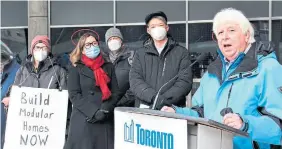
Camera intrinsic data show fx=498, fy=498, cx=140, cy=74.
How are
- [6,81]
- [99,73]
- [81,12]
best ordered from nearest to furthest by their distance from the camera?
[99,73] < [6,81] < [81,12]

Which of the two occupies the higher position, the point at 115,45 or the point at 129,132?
the point at 115,45

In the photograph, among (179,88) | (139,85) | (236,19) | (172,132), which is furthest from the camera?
(139,85)

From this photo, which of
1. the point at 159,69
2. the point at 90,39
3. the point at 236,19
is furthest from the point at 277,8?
the point at 236,19

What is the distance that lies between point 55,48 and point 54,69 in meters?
4.33

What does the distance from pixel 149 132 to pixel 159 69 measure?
8.87 feet

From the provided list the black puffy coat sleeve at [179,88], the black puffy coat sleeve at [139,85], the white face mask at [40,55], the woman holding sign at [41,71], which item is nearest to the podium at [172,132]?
the black puffy coat sleeve at [179,88]

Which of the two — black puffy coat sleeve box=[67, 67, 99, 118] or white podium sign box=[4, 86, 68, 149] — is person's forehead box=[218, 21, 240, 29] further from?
white podium sign box=[4, 86, 68, 149]

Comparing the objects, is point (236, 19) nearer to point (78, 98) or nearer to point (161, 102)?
point (161, 102)

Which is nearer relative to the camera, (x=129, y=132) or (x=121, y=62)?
(x=129, y=132)

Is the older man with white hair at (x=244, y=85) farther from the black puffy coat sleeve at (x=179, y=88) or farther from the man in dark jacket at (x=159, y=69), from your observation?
the man in dark jacket at (x=159, y=69)

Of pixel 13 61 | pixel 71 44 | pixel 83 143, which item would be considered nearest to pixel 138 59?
pixel 83 143

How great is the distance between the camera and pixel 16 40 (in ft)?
35.6

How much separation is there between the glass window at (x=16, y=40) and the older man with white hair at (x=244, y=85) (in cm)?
815

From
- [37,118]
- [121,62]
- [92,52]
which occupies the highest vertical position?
[92,52]
